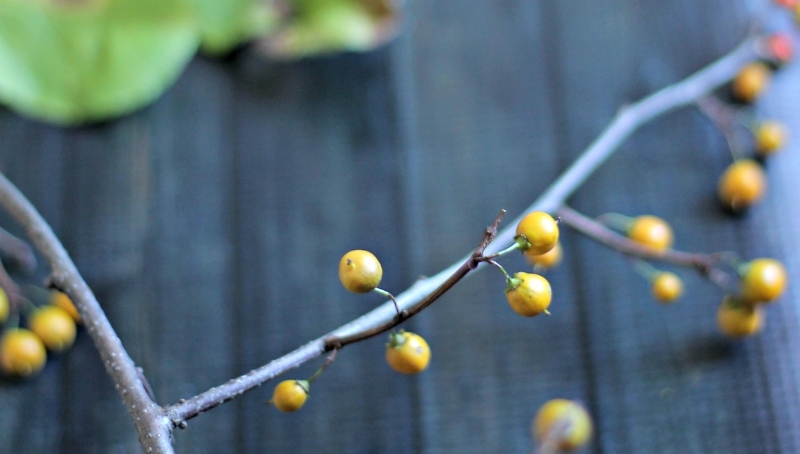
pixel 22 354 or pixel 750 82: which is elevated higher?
pixel 750 82

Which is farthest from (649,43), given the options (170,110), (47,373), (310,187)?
(47,373)

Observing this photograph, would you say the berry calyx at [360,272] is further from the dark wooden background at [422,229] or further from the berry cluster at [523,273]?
the dark wooden background at [422,229]

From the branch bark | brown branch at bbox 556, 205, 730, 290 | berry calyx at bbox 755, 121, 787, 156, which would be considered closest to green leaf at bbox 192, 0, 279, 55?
the branch bark

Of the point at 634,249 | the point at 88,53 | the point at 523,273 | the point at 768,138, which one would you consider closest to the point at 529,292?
the point at 523,273

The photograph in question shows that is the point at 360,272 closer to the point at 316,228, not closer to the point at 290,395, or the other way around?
the point at 290,395

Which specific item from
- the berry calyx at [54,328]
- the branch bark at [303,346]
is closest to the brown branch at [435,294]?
the branch bark at [303,346]

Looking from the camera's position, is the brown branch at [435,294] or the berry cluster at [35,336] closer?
the brown branch at [435,294]
